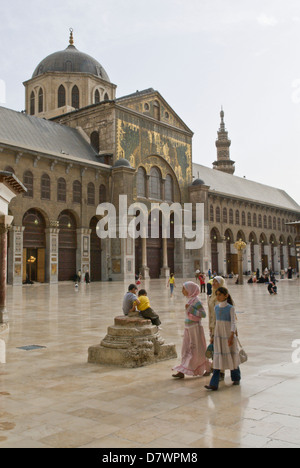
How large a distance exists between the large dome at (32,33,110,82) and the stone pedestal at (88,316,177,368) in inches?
1636

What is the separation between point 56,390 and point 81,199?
29.5m

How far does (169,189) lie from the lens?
142ft

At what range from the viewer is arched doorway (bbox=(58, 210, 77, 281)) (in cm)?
3359

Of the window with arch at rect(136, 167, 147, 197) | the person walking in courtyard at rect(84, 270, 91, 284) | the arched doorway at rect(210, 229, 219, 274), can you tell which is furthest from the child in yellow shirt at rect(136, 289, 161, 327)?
the arched doorway at rect(210, 229, 219, 274)

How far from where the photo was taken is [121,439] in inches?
155

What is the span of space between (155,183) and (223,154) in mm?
39026

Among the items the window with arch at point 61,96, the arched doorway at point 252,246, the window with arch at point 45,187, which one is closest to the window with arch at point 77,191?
the window with arch at point 45,187

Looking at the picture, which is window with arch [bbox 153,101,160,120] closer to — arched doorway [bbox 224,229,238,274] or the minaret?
arched doorway [bbox 224,229,238,274]

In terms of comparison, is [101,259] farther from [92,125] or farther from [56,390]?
[56,390]

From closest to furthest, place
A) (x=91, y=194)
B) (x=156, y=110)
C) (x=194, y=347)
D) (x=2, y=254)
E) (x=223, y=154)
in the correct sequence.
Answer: (x=194, y=347)
(x=2, y=254)
(x=91, y=194)
(x=156, y=110)
(x=223, y=154)

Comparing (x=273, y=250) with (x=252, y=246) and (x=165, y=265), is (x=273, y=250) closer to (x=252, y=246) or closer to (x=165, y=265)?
(x=252, y=246)

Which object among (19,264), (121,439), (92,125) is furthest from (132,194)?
(121,439)

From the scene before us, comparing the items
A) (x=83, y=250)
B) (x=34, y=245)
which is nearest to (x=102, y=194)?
(x=83, y=250)

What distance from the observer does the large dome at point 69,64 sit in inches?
1753
